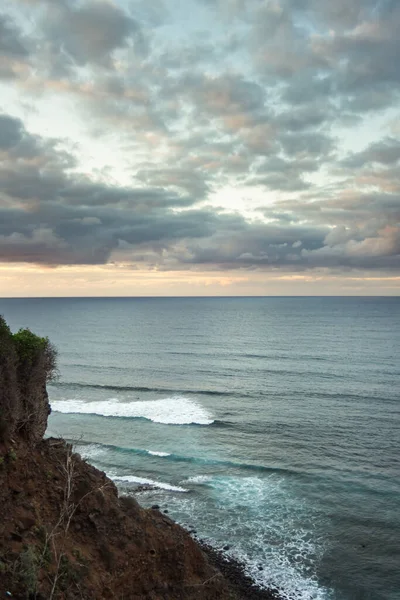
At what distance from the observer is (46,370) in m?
26.4

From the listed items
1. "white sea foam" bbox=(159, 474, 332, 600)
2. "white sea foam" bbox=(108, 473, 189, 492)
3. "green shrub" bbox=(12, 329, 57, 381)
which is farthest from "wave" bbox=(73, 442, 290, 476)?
"green shrub" bbox=(12, 329, 57, 381)

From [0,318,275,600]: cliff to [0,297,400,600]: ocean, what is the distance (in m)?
4.69

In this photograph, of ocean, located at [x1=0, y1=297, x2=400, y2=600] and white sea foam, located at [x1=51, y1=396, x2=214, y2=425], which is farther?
white sea foam, located at [x1=51, y1=396, x2=214, y2=425]

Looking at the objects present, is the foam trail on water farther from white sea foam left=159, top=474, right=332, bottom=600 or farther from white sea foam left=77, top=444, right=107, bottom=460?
white sea foam left=159, top=474, right=332, bottom=600

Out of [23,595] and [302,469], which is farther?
[302,469]

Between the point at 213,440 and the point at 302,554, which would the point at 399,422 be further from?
the point at 302,554

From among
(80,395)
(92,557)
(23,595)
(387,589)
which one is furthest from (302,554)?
(80,395)

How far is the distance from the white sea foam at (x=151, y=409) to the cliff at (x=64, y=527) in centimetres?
3194

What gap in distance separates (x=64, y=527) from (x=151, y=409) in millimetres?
41554

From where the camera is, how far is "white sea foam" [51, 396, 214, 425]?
57.1 meters

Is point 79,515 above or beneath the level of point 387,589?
above

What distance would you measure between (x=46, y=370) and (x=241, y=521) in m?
19.3

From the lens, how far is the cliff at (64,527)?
1727 cm

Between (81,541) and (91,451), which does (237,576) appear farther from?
(91,451)
